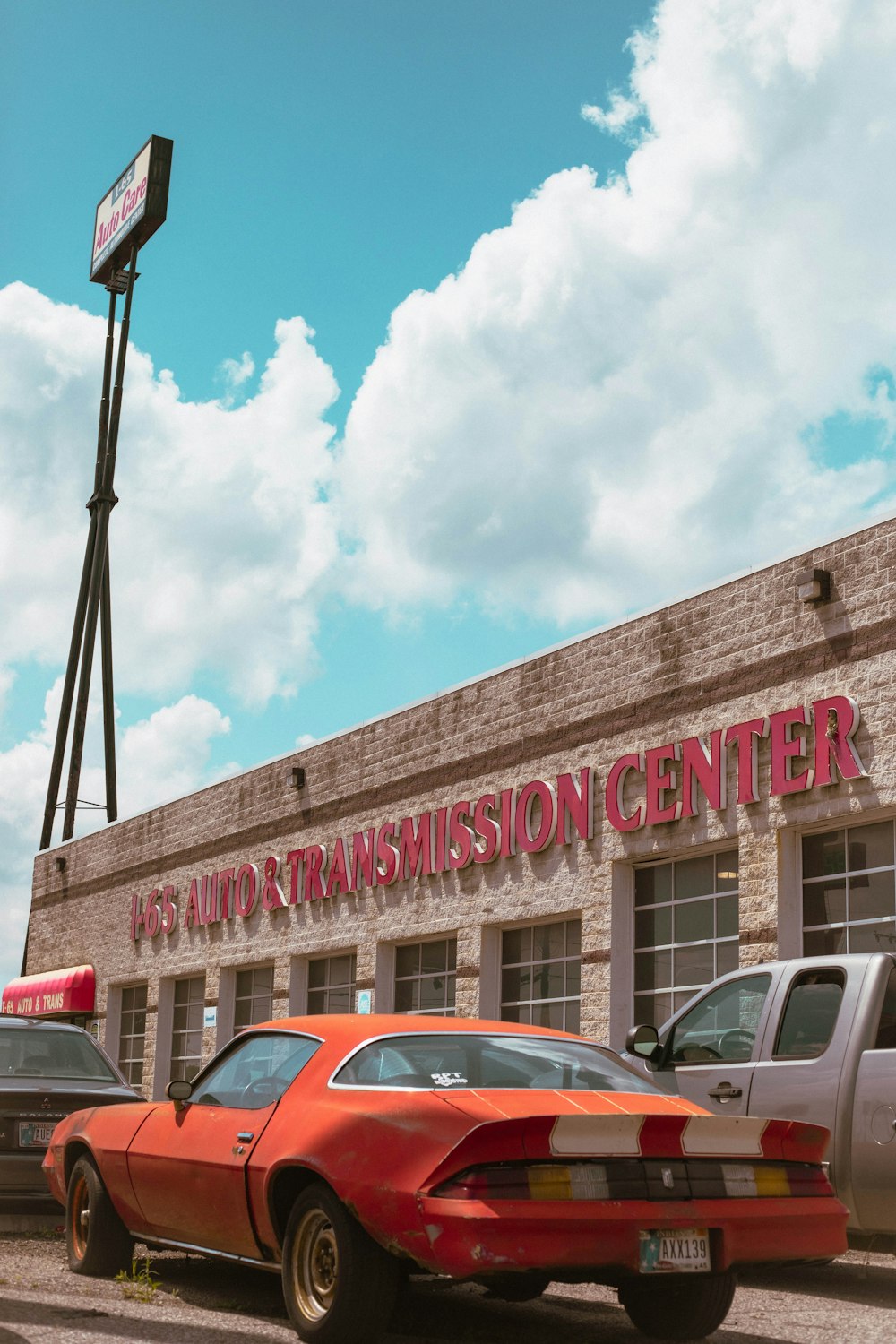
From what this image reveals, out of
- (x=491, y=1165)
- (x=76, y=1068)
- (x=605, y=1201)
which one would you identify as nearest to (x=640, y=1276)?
(x=605, y=1201)

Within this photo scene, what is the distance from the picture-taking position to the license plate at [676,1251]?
5793mm

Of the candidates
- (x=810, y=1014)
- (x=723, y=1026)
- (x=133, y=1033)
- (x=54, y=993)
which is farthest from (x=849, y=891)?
(x=54, y=993)

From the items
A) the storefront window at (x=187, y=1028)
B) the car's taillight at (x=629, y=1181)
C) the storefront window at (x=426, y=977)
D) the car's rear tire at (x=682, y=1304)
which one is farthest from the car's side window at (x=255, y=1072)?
the storefront window at (x=187, y=1028)

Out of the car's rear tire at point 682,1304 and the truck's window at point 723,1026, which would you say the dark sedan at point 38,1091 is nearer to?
the truck's window at point 723,1026

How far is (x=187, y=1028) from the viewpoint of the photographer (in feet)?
77.4

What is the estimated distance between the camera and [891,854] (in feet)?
42.2

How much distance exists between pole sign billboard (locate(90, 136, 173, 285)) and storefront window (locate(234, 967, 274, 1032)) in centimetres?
1554

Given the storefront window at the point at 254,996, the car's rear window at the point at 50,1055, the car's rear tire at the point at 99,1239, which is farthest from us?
the storefront window at the point at 254,996

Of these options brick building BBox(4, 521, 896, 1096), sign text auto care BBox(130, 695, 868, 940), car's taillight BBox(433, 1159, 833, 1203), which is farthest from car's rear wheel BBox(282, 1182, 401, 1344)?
sign text auto care BBox(130, 695, 868, 940)

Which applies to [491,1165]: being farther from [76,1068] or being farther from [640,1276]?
[76,1068]

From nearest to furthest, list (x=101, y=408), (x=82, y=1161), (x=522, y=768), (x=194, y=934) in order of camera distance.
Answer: (x=82, y=1161) < (x=522, y=768) < (x=194, y=934) < (x=101, y=408)

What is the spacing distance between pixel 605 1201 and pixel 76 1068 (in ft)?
21.3

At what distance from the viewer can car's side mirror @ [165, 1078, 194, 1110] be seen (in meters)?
7.59

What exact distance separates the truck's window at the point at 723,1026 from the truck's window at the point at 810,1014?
0.22 m
